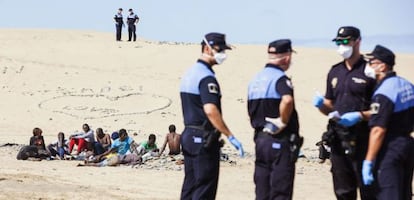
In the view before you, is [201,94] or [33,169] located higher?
[201,94]

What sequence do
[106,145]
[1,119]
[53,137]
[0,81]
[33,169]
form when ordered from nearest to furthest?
1. [33,169]
2. [106,145]
3. [53,137]
4. [1,119]
5. [0,81]

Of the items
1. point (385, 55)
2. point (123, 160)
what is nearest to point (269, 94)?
point (385, 55)

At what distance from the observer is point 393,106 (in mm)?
7773

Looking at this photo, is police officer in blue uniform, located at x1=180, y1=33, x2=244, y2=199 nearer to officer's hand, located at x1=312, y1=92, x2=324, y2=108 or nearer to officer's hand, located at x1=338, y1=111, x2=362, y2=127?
officer's hand, located at x1=312, y1=92, x2=324, y2=108

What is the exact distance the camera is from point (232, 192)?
1425cm

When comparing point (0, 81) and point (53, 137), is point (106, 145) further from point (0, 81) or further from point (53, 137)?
point (0, 81)

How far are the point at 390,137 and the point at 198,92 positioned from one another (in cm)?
190

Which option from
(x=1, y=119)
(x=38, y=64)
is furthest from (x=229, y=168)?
(x=38, y=64)

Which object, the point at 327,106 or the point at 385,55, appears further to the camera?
the point at 327,106

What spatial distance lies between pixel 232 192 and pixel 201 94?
5795 millimetres

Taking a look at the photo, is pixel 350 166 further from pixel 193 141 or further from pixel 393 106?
pixel 193 141

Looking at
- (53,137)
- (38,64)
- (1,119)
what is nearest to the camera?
(53,137)

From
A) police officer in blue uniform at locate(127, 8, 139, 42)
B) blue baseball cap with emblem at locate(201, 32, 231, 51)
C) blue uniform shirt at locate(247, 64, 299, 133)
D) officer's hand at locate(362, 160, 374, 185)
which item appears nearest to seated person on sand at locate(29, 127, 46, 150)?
blue baseball cap with emblem at locate(201, 32, 231, 51)

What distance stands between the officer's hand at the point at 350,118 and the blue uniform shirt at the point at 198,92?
1193 mm
